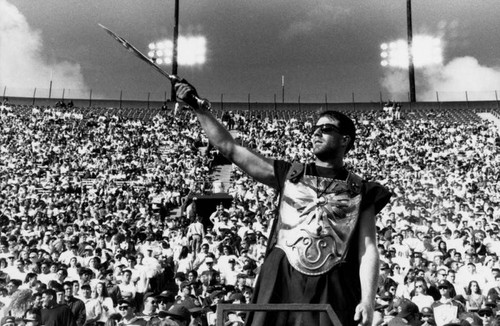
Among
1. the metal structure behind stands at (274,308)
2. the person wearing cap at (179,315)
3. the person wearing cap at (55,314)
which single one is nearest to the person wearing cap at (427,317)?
the person wearing cap at (179,315)

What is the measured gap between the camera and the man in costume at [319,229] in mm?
2422

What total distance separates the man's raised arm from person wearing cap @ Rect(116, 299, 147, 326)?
518 cm

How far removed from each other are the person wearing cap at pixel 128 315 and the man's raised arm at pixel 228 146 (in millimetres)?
5184

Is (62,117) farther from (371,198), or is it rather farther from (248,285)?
(371,198)

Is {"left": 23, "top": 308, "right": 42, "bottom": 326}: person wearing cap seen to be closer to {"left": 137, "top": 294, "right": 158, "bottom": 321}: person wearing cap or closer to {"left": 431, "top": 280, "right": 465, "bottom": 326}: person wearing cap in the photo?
{"left": 137, "top": 294, "right": 158, "bottom": 321}: person wearing cap

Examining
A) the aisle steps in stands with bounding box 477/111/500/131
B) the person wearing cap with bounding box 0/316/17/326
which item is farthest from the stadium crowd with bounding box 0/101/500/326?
the aisle steps in stands with bounding box 477/111/500/131

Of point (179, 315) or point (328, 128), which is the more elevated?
point (328, 128)

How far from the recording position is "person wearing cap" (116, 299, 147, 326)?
24.0 feet

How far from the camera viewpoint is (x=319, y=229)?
2.51 meters

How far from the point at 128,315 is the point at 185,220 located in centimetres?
898

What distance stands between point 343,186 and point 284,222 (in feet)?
1.16

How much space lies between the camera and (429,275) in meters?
10.3

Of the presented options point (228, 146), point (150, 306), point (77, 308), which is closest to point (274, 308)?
point (228, 146)

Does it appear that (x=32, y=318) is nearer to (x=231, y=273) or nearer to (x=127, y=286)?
(x=127, y=286)
